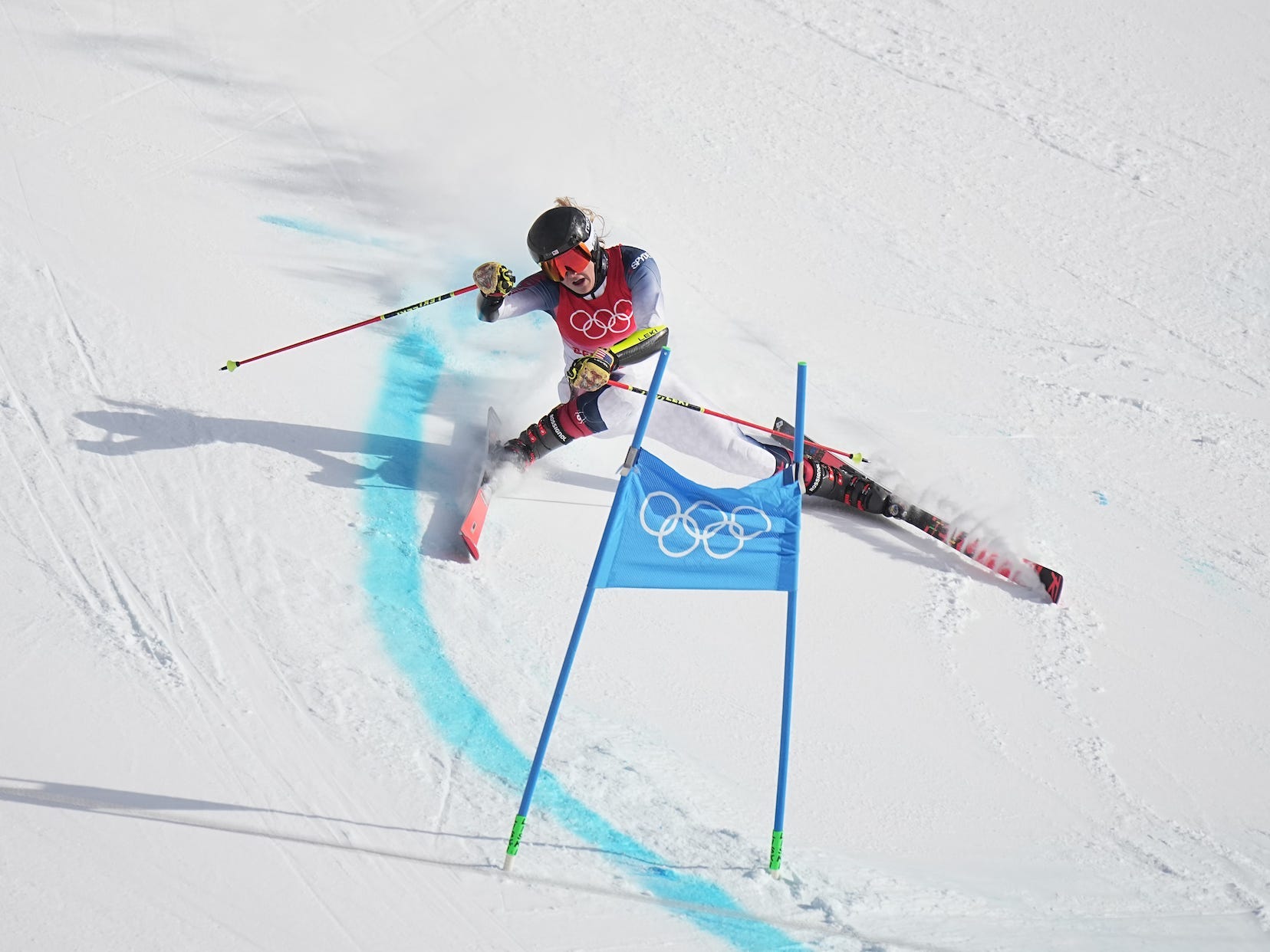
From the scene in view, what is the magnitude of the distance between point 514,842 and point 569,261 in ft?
7.38

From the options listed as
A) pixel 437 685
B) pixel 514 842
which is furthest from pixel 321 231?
pixel 514 842

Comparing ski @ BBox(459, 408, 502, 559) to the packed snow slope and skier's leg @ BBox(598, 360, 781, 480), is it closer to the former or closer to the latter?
the packed snow slope

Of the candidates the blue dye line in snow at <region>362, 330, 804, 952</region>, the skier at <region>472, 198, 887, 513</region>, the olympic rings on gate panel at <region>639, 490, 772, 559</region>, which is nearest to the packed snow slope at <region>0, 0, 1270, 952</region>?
the blue dye line in snow at <region>362, 330, 804, 952</region>

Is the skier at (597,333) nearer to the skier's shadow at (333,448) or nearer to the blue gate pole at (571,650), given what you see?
the skier's shadow at (333,448)

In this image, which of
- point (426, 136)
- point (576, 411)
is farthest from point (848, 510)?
point (426, 136)

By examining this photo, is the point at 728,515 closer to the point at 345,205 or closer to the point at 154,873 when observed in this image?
the point at 154,873

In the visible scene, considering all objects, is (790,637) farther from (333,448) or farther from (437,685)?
(333,448)

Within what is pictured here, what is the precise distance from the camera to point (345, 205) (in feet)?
23.8

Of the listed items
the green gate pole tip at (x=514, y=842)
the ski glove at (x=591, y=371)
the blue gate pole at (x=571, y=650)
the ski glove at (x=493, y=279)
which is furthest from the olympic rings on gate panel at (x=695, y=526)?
the ski glove at (x=493, y=279)

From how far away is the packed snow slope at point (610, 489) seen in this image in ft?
12.0

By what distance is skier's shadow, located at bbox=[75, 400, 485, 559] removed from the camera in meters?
4.98

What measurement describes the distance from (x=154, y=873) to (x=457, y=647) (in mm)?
1383

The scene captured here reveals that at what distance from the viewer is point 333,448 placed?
5312mm

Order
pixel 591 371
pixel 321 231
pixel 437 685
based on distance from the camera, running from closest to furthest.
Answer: pixel 437 685
pixel 591 371
pixel 321 231
